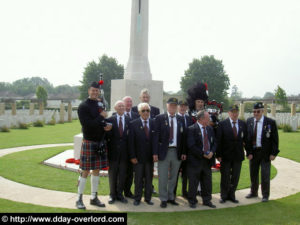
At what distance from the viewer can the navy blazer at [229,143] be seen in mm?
5156

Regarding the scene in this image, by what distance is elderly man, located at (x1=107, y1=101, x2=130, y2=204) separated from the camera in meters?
5.03

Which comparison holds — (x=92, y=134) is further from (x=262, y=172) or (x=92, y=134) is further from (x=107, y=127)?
(x=262, y=172)

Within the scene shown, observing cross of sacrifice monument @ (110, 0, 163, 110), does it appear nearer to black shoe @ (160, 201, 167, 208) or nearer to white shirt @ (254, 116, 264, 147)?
white shirt @ (254, 116, 264, 147)

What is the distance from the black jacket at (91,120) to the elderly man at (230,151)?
2179 mm

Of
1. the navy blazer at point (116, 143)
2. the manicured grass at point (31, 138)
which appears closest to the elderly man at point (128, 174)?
the navy blazer at point (116, 143)

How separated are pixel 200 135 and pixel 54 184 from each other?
10.7 feet

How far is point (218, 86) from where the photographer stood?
43.0 metres

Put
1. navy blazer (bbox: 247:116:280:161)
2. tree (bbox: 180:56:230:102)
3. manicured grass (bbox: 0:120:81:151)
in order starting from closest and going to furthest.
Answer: navy blazer (bbox: 247:116:280:161) → manicured grass (bbox: 0:120:81:151) → tree (bbox: 180:56:230:102)

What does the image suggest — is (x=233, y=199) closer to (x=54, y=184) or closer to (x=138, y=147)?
(x=138, y=147)

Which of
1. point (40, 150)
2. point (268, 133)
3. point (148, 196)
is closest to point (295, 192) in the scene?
point (268, 133)

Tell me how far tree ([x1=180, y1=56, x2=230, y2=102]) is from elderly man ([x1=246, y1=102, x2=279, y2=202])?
3740 centimetres

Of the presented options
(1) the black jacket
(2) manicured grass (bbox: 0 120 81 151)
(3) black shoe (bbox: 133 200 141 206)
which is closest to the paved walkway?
(3) black shoe (bbox: 133 200 141 206)

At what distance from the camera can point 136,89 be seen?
24.3ft

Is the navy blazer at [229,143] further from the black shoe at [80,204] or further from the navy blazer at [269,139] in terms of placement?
the black shoe at [80,204]
